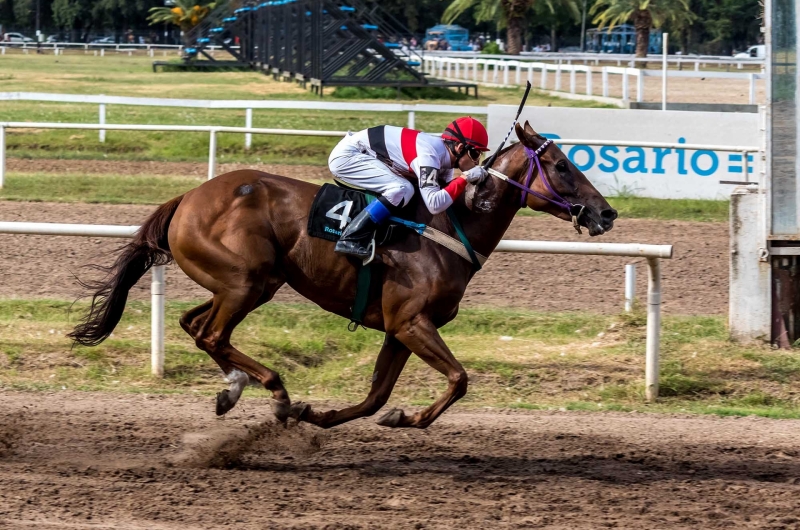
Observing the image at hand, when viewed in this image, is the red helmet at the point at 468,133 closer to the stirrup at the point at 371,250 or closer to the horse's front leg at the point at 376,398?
the stirrup at the point at 371,250

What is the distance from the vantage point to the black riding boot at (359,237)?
5.66 meters

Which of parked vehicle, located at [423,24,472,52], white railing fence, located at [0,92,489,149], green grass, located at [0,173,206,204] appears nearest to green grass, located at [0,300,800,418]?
green grass, located at [0,173,206,204]

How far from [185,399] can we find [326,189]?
6.09ft

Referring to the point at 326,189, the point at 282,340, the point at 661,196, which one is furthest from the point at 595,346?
the point at 661,196

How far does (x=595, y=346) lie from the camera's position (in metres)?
7.80

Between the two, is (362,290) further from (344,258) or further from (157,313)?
(157,313)

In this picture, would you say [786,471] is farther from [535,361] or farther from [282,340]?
[282,340]

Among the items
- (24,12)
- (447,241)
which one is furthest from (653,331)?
(24,12)

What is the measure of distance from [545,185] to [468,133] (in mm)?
499

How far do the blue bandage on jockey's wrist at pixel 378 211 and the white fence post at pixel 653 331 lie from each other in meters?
2.17

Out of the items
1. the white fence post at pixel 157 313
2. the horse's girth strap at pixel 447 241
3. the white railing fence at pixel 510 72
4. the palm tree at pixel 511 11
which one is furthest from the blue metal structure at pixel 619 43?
the horse's girth strap at pixel 447 241

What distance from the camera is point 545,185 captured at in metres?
5.74

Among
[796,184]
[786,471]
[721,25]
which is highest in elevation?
[721,25]

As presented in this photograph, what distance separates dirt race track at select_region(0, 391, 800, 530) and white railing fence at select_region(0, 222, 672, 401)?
42 centimetres
